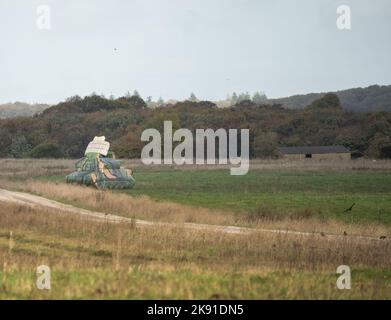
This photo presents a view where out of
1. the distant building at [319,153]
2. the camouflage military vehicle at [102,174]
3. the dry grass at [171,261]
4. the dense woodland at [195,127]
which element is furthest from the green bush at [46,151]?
the dry grass at [171,261]

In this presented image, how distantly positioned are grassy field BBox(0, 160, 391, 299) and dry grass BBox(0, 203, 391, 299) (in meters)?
0.03

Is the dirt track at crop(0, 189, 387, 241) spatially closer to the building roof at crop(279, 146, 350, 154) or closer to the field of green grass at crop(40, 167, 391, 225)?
the field of green grass at crop(40, 167, 391, 225)

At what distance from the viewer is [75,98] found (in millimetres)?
184375

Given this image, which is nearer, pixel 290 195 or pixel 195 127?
pixel 290 195

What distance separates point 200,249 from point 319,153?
340 feet

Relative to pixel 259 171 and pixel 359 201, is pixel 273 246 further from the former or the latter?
pixel 259 171

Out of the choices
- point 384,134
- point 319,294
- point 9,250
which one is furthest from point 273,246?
point 384,134

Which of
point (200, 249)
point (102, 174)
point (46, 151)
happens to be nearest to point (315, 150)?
point (46, 151)

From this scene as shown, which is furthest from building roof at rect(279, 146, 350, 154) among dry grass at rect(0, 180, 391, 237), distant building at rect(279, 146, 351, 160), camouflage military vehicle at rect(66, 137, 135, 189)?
dry grass at rect(0, 180, 391, 237)

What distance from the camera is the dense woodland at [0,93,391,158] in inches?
4978

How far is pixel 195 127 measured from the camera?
14312 cm

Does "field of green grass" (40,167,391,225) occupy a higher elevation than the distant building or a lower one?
higher

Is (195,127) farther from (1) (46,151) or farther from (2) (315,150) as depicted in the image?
(1) (46,151)

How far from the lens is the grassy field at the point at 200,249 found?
38.7 ft
